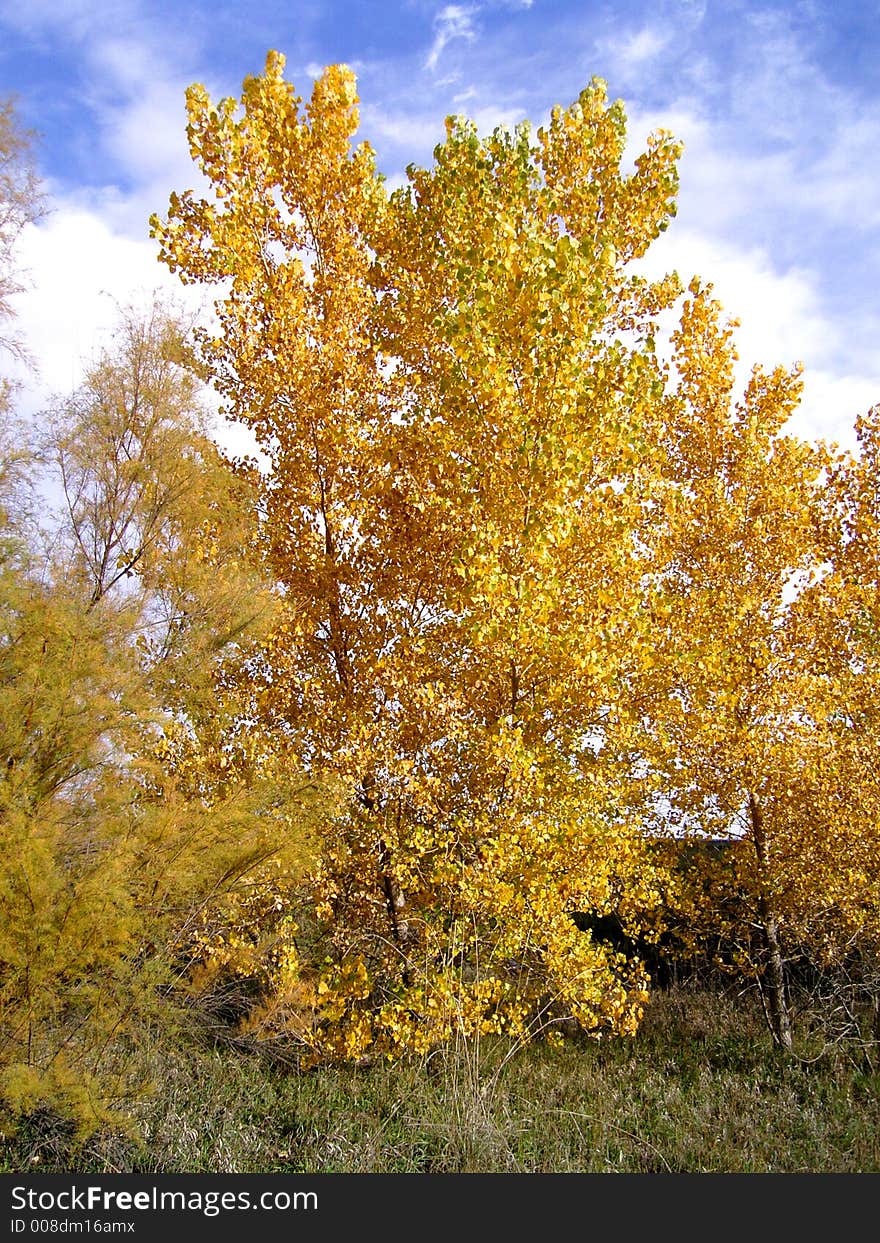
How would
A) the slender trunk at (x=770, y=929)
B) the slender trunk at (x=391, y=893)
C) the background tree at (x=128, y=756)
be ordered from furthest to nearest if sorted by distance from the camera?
the slender trunk at (x=770, y=929), the slender trunk at (x=391, y=893), the background tree at (x=128, y=756)

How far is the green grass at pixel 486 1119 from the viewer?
4617mm

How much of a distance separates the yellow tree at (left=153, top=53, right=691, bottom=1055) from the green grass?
0.50 m

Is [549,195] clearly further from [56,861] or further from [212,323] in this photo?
[56,861]

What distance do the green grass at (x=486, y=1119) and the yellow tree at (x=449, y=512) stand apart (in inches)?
19.6

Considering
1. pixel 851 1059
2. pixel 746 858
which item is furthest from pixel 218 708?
pixel 851 1059

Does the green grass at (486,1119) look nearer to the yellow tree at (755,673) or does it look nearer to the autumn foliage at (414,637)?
the autumn foliage at (414,637)

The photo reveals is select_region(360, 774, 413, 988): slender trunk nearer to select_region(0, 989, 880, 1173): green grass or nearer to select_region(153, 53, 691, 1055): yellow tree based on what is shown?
select_region(153, 53, 691, 1055): yellow tree

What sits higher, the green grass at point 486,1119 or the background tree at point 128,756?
the background tree at point 128,756

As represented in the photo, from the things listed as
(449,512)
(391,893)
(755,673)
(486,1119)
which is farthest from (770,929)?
(449,512)

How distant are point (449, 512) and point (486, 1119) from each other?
3699 millimetres

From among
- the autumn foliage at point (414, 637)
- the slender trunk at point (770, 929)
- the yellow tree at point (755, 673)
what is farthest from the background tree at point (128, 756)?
the slender trunk at point (770, 929)

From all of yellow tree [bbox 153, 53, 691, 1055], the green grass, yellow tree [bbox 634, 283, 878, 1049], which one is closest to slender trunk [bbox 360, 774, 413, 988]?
yellow tree [bbox 153, 53, 691, 1055]

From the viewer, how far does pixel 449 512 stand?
5.46 m

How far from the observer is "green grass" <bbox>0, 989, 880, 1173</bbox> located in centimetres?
462
